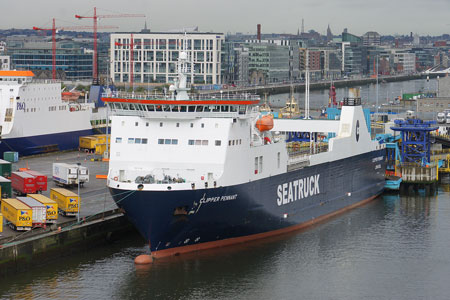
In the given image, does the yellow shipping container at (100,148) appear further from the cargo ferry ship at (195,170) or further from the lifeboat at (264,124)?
the lifeboat at (264,124)

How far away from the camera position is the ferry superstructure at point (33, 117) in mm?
52406

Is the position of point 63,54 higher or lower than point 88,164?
higher

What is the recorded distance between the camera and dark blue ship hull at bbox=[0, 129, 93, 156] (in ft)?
171

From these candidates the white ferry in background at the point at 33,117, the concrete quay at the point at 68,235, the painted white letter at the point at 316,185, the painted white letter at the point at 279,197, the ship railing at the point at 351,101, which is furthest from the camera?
the white ferry in background at the point at 33,117

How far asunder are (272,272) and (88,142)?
1075 inches

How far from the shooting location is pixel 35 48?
143875mm

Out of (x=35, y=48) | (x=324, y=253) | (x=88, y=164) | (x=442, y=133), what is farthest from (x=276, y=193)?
(x=35, y=48)

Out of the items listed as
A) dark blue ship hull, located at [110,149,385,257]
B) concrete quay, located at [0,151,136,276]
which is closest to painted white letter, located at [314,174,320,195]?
dark blue ship hull, located at [110,149,385,257]

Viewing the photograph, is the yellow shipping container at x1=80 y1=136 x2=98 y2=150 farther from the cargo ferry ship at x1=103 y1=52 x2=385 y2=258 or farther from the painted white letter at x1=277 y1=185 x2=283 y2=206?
the painted white letter at x1=277 y1=185 x2=283 y2=206

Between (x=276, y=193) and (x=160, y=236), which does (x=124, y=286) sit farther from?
(x=276, y=193)

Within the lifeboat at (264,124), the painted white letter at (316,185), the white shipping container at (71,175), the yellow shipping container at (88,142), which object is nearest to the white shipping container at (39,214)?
the white shipping container at (71,175)

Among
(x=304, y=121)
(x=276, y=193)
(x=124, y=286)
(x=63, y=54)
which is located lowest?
(x=124, y=286)

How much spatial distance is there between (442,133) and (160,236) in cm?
3432

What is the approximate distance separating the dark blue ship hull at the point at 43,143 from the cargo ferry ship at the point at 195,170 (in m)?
19.0
